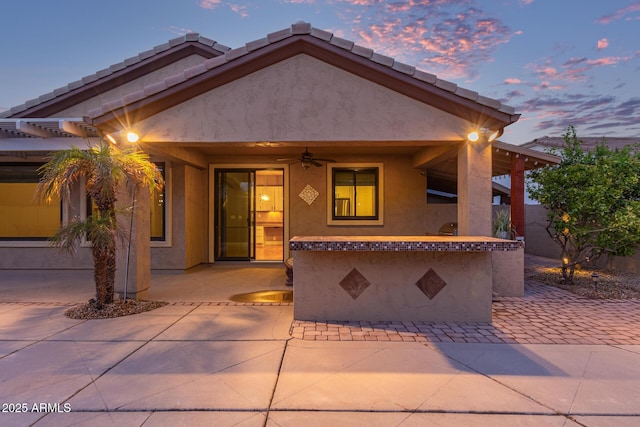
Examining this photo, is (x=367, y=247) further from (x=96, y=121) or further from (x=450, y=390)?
(x=96, y=121)

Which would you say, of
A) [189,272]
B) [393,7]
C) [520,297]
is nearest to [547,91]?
[393,7]

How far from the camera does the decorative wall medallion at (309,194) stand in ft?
30.8

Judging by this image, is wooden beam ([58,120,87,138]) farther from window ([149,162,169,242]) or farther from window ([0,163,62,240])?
window ([0,163,62,240])

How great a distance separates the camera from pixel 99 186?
4.91 meters

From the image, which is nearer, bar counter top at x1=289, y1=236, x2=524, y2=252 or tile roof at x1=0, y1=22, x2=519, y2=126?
bar counter top at x1=289, y1=236, x2=524, y2=252

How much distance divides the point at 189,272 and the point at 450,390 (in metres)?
7.22

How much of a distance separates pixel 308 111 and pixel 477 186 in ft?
10.1

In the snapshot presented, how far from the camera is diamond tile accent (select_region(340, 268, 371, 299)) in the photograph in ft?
16.2

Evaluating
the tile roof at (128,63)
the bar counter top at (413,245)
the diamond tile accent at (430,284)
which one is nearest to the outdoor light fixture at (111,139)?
the bar counter top at (413,245)

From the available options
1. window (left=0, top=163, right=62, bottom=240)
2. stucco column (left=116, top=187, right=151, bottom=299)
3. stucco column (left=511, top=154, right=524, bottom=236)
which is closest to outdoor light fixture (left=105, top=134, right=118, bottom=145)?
stucco column (left=116, top=187, right=151, bottom=299)

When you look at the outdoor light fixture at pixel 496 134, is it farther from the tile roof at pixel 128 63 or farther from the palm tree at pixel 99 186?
the tile roof at pixel 128 63

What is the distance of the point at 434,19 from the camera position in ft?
33.6

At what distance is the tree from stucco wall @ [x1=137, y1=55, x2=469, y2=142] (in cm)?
326

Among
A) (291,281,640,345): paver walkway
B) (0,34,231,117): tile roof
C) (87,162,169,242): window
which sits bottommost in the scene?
(291,281,640,345): paver walkway
